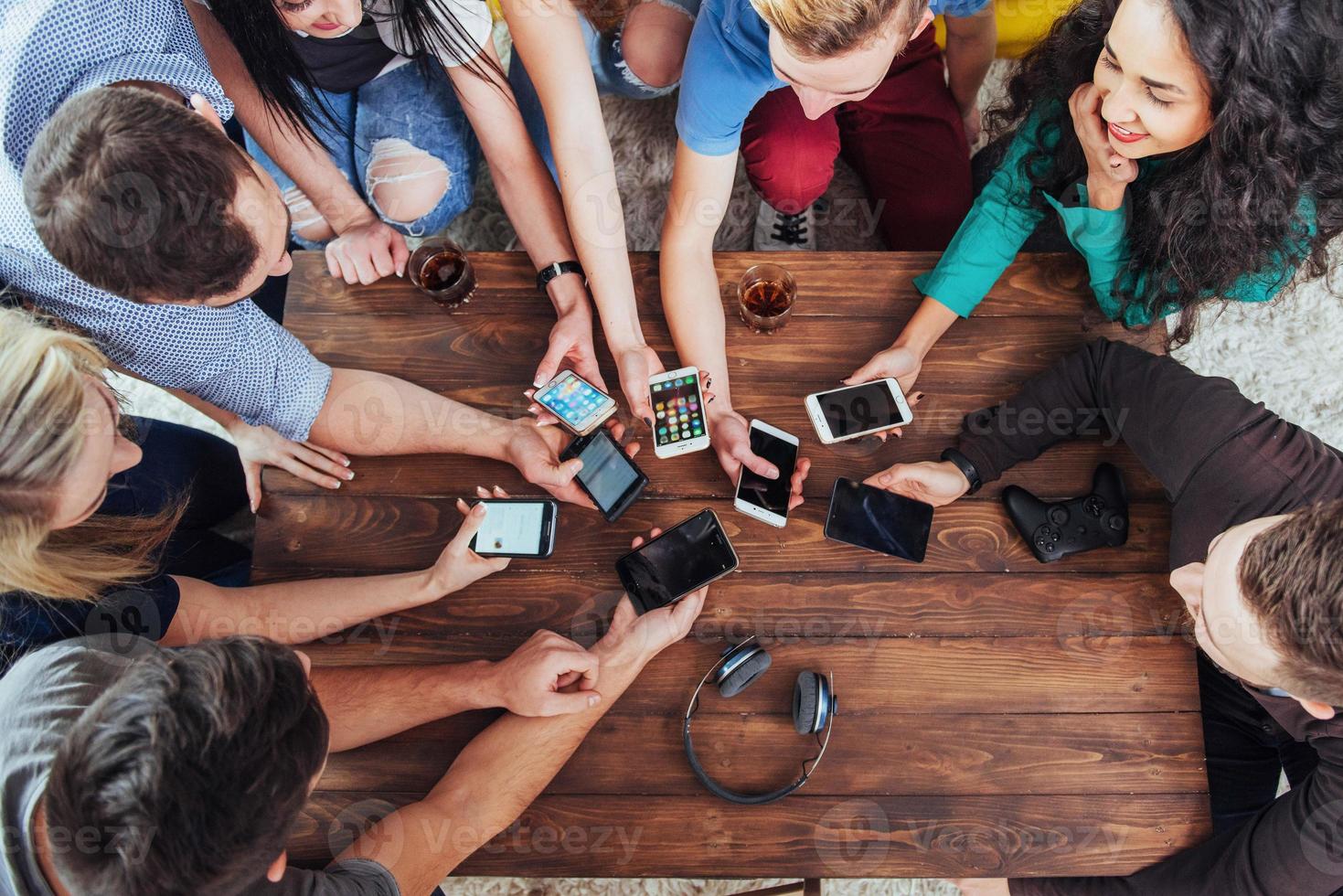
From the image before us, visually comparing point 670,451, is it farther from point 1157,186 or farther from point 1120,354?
point 1157,186

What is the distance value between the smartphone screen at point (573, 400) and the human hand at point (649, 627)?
38cm

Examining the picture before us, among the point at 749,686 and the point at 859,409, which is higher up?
the point at 859,409

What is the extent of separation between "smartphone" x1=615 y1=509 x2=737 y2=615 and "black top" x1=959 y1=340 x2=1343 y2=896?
0.53 meters

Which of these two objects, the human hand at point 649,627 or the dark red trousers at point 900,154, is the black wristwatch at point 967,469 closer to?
the human hand at point 649,627

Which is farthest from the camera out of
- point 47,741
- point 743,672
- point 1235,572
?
point 743,672

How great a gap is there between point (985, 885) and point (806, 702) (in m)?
0.50

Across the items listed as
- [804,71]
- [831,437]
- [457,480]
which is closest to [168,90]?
[457,480]

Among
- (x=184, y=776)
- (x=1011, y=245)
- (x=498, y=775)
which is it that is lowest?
(x=498, y=775)

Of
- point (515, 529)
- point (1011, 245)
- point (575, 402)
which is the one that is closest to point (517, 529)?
point (515, 529)

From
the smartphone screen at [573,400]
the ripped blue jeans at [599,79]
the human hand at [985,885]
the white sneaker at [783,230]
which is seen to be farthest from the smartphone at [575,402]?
the human hand at [985,885]

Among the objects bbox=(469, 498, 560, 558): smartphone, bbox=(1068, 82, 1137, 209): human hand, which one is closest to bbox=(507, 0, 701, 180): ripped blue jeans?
bbox=(469, 498, 560, 558): smartphone

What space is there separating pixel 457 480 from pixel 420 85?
108 centimetres

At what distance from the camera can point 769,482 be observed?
1567 millimetres

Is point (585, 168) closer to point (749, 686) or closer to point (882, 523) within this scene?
point (882, 523)
